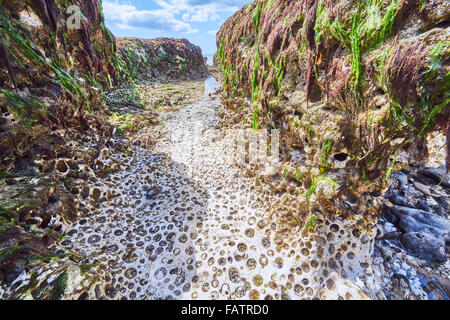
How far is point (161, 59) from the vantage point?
14.1 m

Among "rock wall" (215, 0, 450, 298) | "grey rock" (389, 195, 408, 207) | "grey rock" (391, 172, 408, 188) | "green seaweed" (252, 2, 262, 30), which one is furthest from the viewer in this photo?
"green seaweed" (252, 2, 262, 30)

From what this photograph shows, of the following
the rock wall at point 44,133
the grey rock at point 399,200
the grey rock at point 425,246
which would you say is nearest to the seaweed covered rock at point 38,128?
the rock wall at point 44,133

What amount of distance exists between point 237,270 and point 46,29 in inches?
231

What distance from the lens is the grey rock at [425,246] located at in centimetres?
246

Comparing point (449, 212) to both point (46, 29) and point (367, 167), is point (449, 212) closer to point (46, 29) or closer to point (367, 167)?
point (367, 167)

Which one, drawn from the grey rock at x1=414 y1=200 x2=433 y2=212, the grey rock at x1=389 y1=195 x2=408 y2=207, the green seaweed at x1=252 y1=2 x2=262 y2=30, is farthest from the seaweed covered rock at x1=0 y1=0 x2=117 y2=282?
the grey rock at x1=414 y1=200 x2=433 y2=212

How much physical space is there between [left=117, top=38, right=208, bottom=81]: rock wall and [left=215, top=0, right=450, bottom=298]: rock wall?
9.81 m

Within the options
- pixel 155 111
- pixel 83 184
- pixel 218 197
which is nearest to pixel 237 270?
pixel 218 197

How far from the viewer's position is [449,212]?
298cm

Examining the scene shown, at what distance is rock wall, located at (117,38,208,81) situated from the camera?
452 inches

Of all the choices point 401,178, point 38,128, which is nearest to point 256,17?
point 401,178

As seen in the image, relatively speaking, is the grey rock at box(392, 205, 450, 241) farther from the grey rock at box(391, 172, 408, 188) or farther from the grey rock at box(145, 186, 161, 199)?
the grey rock at box(145, 186, 161, 199)

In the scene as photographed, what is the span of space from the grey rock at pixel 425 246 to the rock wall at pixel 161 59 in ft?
40.0

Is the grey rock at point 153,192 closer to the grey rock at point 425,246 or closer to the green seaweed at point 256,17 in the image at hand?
the grey rock at point 425,246
